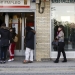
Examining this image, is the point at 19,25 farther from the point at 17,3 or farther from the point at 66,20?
the point at 66,20

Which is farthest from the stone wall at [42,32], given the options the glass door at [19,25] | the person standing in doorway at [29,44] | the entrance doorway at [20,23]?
the glass door at [19,25]

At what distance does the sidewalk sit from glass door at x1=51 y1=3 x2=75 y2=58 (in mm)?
1608

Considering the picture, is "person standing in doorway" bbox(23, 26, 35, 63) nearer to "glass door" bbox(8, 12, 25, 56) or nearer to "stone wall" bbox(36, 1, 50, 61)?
"stone wall" bbox(36, 1, 50, 61)

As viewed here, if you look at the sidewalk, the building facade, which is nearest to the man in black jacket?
the sidewalk

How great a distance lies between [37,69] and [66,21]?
3.34m

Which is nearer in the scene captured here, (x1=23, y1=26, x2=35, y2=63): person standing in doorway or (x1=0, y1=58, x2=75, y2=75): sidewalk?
(x1=0, y1=58, x2=75, y2=75): sidewalk

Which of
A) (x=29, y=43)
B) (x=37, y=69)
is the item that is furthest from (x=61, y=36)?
(x=37, y=69)

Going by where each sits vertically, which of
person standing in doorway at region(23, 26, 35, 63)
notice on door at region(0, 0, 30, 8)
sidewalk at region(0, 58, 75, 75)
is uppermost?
notice on door at region(0, 0, 30, 8)

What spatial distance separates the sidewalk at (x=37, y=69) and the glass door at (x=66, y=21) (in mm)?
1608

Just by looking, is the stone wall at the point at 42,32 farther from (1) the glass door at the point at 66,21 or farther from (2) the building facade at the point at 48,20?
(1) the glass door at the point at 66,21

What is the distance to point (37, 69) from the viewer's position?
1084 cm

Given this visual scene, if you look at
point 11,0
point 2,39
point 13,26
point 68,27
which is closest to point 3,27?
point 2,39

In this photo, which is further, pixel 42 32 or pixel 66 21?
pixel 66 21

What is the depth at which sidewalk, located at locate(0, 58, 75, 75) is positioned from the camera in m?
10.2
